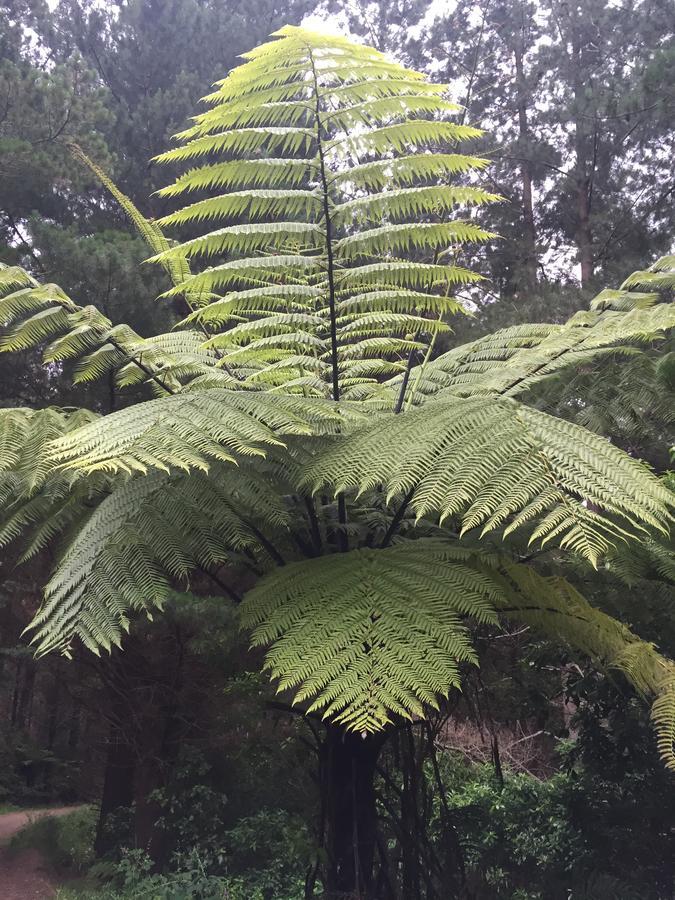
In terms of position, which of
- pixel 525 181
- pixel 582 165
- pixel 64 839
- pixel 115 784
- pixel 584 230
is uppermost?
pixel 525 181

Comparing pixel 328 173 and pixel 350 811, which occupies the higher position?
pixel 328 173

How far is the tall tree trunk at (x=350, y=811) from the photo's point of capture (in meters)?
1.90

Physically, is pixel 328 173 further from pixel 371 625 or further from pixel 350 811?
pixel 350 811

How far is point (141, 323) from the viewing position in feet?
19.1

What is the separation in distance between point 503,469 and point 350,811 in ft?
3.72

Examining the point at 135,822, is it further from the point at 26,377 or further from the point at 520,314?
the point at 520,314

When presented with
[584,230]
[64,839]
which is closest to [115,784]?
[64,839]

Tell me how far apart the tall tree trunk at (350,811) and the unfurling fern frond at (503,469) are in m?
0.83

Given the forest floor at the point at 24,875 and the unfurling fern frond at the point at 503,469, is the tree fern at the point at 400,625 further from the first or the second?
the forest floor at the point at 24,875

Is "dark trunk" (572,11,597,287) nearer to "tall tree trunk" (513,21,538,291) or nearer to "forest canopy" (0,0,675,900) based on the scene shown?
"tall tree trunk" (513,21,538,291)

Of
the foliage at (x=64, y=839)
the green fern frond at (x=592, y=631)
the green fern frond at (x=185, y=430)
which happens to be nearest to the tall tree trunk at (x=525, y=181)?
the green fern frond at (x=592, y=631)

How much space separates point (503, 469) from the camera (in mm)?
1321

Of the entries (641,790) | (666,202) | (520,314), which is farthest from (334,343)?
(666,202)

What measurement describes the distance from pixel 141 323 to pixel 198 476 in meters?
4.41
